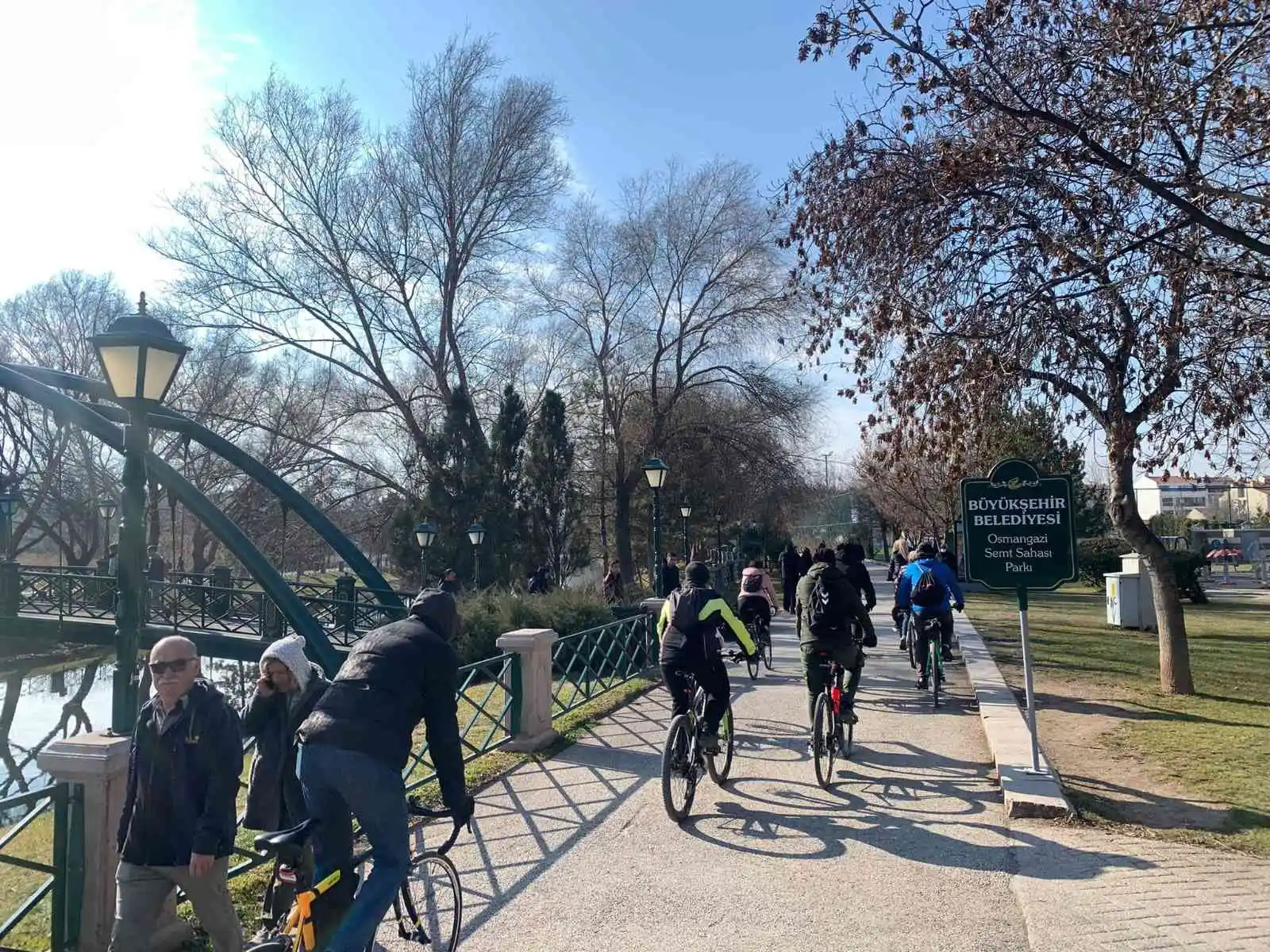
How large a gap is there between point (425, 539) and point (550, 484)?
4.59 meters

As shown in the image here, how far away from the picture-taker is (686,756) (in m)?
6.27

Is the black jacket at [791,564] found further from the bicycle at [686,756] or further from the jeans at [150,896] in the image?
A: the jeans at [150,896]

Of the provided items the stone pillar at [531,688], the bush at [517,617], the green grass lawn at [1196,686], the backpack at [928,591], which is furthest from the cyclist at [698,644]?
the bush at [517,617]

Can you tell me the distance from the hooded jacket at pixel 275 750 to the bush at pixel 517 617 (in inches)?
502

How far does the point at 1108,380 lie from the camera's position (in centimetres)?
962

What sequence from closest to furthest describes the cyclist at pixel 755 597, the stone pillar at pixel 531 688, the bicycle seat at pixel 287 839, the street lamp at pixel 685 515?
the bicycle seat at pixel 287 839 → the stone pillar at pixel 531 688 → the cyclist at pixel 755 597 → the street lamp at pixel 685 515

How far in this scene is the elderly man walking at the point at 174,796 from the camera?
3.59m

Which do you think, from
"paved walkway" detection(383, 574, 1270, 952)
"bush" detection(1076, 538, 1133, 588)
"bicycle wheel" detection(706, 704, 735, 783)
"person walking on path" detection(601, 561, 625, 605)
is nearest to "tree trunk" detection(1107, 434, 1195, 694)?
"paved walkway" detection(383, 574, 1270, 952)

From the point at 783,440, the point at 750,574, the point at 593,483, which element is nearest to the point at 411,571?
the point at 593,483

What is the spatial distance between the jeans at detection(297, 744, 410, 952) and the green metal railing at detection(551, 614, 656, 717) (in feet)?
18.5

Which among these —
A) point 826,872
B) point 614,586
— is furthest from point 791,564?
point 826,872

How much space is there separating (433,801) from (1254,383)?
7476 mm

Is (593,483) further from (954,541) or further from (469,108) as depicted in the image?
(954,541)

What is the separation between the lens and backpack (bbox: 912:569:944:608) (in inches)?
406
